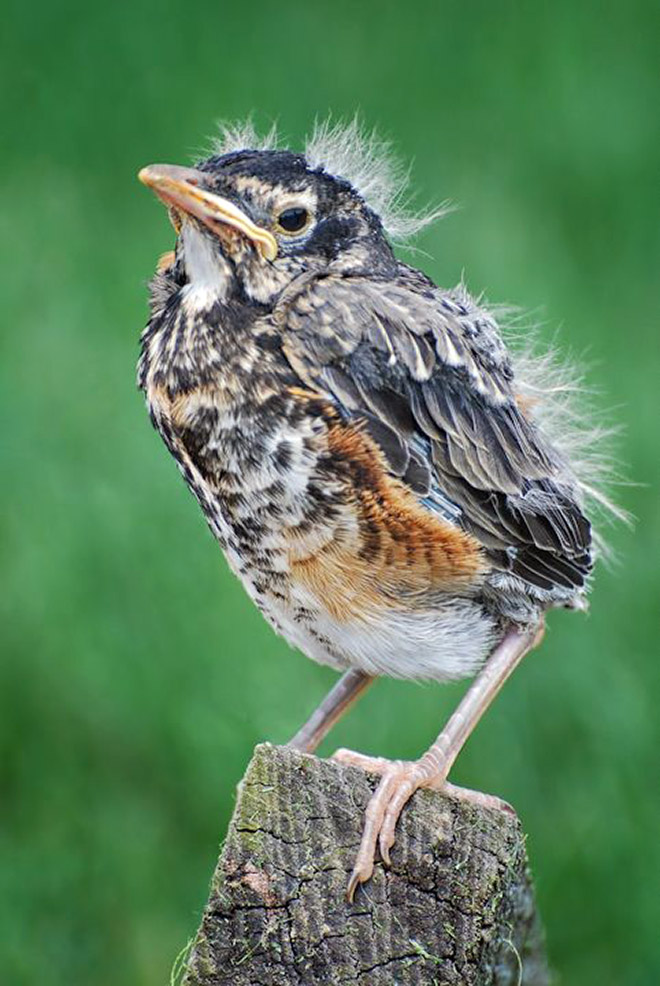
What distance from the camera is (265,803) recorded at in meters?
3.42

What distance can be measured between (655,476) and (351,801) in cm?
379

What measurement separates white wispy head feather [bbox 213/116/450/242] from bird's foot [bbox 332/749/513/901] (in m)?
1.33

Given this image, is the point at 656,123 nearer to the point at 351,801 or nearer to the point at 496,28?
the point at 496,28

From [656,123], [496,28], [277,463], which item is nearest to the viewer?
[277,463]

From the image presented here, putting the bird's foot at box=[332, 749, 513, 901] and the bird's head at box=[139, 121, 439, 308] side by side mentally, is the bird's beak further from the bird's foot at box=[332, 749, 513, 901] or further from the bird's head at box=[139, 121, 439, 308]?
the bird's foot at box=[332, 749, 513, 901]

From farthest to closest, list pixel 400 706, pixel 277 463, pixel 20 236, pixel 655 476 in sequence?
pixel 20 236 < pixel 655 476 < pixel 400 706 < pixel 277 463

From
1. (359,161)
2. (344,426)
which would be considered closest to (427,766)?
(344,426)

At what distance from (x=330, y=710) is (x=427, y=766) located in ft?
2.81

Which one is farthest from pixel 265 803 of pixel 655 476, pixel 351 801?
pixel 655 476

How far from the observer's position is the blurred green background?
5.89m

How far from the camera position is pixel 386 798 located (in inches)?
139

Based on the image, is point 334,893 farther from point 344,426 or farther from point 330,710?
point 330,710

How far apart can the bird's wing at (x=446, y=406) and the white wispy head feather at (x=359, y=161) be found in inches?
7.7

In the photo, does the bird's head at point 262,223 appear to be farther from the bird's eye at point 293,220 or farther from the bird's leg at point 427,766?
the bird's leg at point 427,766
